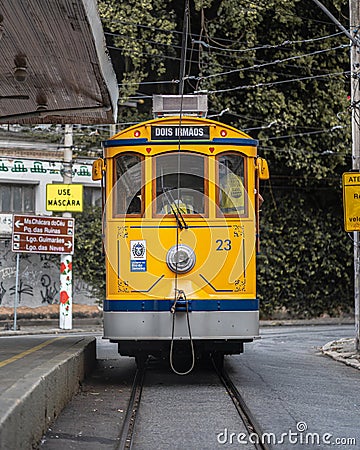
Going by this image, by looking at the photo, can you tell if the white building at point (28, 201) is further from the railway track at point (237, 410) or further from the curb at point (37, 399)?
the curb at point (37, 399)

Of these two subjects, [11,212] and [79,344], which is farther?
[11,212]

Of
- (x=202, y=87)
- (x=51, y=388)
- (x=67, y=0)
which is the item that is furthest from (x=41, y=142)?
(x=51, y=388)

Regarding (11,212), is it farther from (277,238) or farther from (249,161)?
(249,161)

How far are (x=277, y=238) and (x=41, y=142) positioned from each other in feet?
29.7

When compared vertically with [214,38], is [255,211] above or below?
below

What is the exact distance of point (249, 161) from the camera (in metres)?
11.9

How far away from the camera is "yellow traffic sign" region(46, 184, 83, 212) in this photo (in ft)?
84.3

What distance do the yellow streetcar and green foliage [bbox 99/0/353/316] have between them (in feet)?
→ 48.6

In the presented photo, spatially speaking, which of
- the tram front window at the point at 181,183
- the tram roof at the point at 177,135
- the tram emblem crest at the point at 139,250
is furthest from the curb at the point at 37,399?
the tram roof at the point at 177,135

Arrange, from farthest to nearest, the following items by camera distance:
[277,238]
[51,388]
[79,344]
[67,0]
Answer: [277,238] → [79,344] → [67,0] → [51,388]

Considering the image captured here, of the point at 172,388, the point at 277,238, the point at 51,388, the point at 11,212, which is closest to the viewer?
the point at 51,388

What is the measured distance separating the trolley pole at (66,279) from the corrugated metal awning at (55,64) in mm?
10232

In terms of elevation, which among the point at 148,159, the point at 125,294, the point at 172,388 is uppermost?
the point at 148,159

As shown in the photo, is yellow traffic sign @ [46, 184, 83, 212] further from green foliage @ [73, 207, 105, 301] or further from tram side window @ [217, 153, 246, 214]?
tram side window @ [217, 153, 246, 214]
